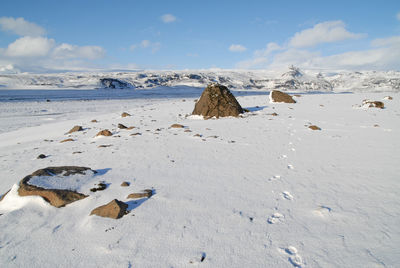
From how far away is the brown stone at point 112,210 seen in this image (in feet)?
10.2

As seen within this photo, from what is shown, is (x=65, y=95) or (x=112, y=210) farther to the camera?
(x=65, y=95)

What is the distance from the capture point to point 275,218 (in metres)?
3.11

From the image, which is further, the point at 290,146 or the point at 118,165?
the point at 290,146

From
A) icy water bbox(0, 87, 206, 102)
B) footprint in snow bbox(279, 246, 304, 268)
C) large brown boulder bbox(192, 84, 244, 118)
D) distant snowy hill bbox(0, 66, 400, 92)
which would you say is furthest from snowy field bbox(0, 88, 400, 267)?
distant snowy hill bbox(0, 66, 400, 92)

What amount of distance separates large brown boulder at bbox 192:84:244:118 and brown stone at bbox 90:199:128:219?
909 cm

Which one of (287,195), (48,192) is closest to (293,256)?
(287,195)

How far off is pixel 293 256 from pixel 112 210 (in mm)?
2355

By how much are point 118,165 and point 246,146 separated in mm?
3634

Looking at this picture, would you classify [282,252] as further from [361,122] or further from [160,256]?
[361,122]

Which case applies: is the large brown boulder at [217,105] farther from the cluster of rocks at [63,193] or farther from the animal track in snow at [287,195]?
the cluster of rocks at [63,193]

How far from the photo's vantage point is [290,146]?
6648 mm

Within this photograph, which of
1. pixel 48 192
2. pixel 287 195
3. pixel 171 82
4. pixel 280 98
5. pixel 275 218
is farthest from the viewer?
pixel 171 82

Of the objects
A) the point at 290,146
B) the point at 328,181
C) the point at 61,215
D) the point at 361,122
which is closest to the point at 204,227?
the point at 61,215

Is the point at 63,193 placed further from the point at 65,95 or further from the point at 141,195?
the point at 65,95
